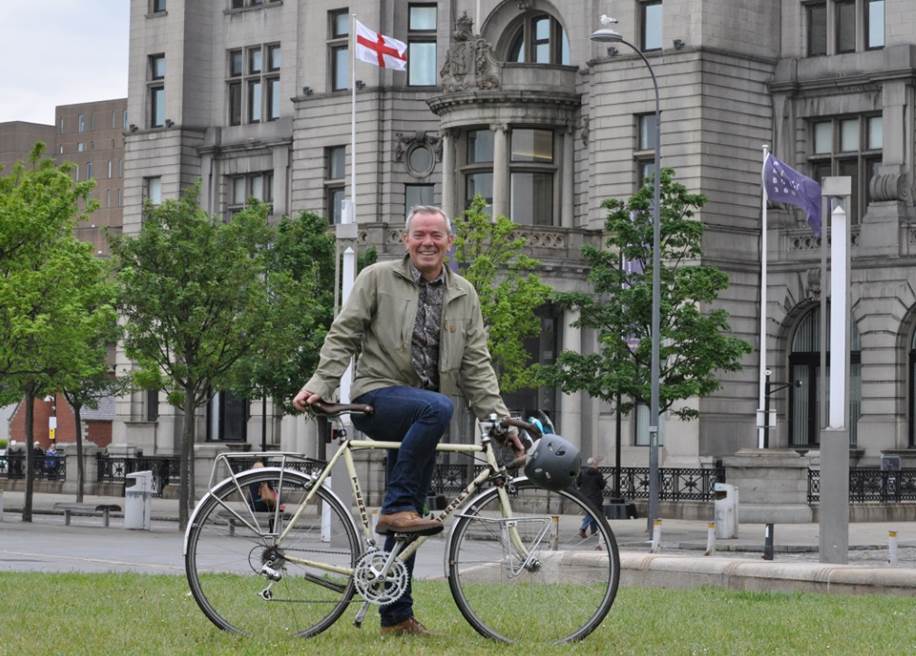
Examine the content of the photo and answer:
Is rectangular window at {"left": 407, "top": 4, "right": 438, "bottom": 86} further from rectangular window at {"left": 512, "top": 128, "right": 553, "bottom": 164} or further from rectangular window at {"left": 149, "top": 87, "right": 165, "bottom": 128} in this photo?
rectangular window at {"left": 149, "top": 87, "right": 165, "bottom": 128}

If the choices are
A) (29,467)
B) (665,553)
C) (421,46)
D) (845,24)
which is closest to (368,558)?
(665,553)

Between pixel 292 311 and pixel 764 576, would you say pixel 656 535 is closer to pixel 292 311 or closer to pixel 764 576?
pixel 292 311

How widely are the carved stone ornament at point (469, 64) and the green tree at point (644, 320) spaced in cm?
1205

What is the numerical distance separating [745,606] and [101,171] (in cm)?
14537

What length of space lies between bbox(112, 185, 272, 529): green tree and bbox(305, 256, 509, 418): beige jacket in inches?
1112

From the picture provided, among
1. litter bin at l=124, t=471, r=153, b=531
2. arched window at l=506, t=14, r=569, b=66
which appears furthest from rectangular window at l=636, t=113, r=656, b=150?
litter bin at l=124, t=471, r=153, b=531

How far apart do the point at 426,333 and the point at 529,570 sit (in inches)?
54.6

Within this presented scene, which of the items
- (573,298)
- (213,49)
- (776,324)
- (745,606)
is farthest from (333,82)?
(745,606)

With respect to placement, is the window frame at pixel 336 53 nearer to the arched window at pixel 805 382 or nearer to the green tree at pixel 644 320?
the arched window at pixel 805 382

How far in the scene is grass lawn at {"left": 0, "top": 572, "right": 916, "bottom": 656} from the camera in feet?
31.0

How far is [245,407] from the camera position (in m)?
66.1

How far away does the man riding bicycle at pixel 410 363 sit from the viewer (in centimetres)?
1002

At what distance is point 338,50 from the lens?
6369 cm

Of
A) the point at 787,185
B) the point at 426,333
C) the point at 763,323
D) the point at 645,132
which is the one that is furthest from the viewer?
the point at 645,132
